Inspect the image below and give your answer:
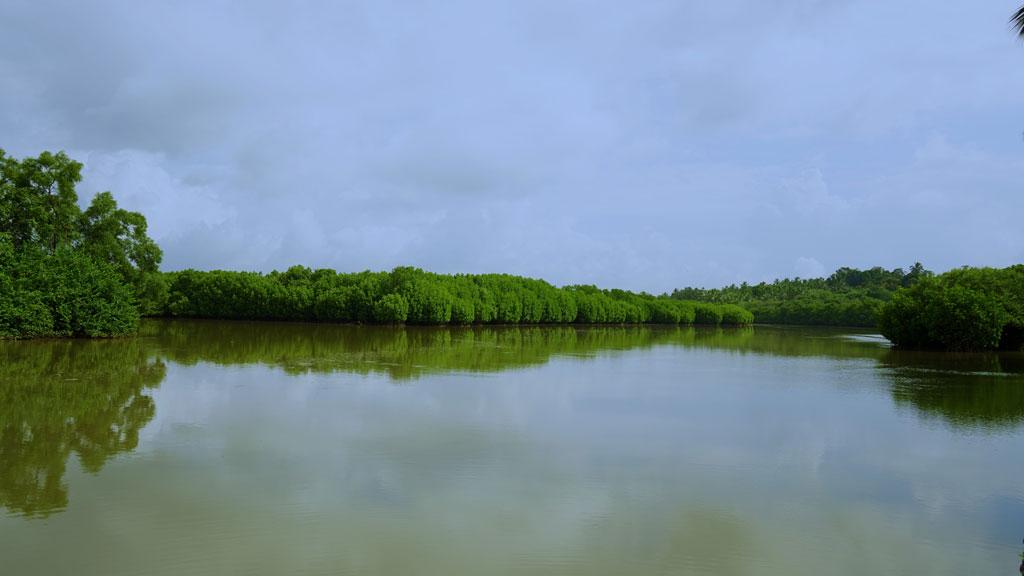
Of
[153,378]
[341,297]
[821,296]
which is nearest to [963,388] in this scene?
[153,378]

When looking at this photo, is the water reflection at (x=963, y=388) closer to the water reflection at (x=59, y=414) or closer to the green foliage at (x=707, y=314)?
the water reflection at (x=59, y=414)

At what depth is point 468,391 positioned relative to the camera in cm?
1714

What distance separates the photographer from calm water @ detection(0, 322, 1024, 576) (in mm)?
6508

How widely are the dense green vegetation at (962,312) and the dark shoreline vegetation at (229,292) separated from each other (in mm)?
66

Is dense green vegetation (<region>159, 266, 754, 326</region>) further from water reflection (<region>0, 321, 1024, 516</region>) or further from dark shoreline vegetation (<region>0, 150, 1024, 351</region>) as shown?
water reflection (<region>0, 321, 1024, 516</region>)

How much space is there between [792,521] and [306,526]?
542 centimetres

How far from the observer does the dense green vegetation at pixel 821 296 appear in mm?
95500

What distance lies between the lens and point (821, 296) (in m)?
117

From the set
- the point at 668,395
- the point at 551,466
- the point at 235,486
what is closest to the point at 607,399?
the point at 668,395

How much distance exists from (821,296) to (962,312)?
286ft

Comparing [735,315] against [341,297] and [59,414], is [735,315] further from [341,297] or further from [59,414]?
[59,414]

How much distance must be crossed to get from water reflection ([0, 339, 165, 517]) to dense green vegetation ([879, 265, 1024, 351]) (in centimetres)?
3711

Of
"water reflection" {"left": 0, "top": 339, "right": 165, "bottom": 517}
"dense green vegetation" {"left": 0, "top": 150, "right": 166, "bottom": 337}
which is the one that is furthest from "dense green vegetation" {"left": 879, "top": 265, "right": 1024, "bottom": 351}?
"dense green vegetation" {"left": 0, "top": 150, "right": 166, "bottom": 337}

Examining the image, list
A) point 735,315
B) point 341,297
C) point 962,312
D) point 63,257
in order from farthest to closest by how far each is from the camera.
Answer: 1. point 735,315
2. point 341,297
3. point 962,312
4. point 63,257
